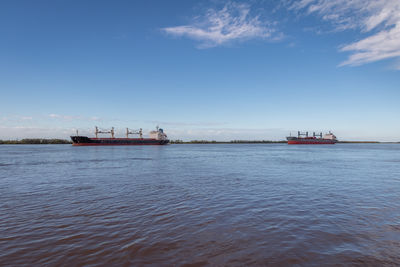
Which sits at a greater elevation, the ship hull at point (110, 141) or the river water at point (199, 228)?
the ship hull at point (110, 141)

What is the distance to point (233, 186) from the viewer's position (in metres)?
14.1

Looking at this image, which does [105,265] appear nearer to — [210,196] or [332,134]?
[210,196]

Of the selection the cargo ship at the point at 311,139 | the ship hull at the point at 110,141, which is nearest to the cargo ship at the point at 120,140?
the ship hull at the point at 110,141

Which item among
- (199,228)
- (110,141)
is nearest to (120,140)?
(110,141)

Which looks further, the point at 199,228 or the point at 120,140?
the point at 120,140

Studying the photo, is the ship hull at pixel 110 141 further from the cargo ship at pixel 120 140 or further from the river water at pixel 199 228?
the river water at pixel 199 228

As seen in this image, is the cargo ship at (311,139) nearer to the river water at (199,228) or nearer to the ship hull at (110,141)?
→ the ship hull at (110,141)

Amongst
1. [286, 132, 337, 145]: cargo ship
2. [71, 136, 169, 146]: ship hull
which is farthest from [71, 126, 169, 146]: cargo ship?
[286, 132, 337, 145]: cargo ship

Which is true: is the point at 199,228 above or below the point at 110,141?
below

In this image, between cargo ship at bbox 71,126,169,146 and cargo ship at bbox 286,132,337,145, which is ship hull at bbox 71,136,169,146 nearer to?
cargo ship at bbox 71,126,169,146

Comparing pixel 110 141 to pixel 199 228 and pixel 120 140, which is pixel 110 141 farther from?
pixel 199 228

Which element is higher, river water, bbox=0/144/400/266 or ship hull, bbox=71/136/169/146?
ship hull, bbox=71/136/169/146

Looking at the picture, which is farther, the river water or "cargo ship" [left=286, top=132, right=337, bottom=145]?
"cargo ship" [left=286, top=132, right=337, bottom=145]

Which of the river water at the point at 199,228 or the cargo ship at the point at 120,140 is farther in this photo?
the cargo ship at the point at 120,140
